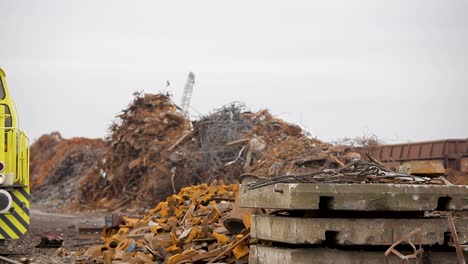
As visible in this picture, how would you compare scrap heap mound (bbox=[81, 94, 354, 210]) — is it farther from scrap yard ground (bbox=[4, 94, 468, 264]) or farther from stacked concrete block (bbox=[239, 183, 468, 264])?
stacked concrete block (bbox=[239, 183, 468, 264])

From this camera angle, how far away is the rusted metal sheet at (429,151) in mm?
18484

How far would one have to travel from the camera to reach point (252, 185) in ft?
25.6

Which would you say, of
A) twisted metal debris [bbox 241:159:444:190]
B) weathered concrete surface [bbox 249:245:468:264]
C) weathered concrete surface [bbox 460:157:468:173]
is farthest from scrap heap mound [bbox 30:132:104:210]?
weathered concrete surface [bbox 249:245:468:264]

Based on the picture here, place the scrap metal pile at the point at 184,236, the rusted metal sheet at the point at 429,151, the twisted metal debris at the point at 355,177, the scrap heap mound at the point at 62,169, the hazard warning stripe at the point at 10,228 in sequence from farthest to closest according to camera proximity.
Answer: the scrap heap mound at the point at 62,169
the rusted metal sheet at the point at 429,151
the hazard warning stripe at the point at 10,228
the scrap metal pile at the point at 184,236
the twisted metal debris at the point at 355,177

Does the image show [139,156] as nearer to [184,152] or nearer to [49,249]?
[184,152]

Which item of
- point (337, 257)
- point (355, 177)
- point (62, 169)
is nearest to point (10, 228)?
point (355, 177)

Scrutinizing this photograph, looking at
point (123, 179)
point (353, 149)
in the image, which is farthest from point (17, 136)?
point (123, 179)

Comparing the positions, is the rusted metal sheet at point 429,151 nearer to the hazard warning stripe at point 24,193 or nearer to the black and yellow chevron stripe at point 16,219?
the hazard warning stripe at point 24,193

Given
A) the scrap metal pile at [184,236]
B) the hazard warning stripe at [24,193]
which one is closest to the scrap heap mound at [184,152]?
the scrap metal pile at [184,236]

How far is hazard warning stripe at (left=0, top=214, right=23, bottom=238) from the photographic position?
1199 cm

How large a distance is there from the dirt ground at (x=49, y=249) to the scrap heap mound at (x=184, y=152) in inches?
86.4

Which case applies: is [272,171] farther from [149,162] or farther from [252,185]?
[252,185]

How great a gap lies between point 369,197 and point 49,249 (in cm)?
911

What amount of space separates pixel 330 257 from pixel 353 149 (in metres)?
12.8
